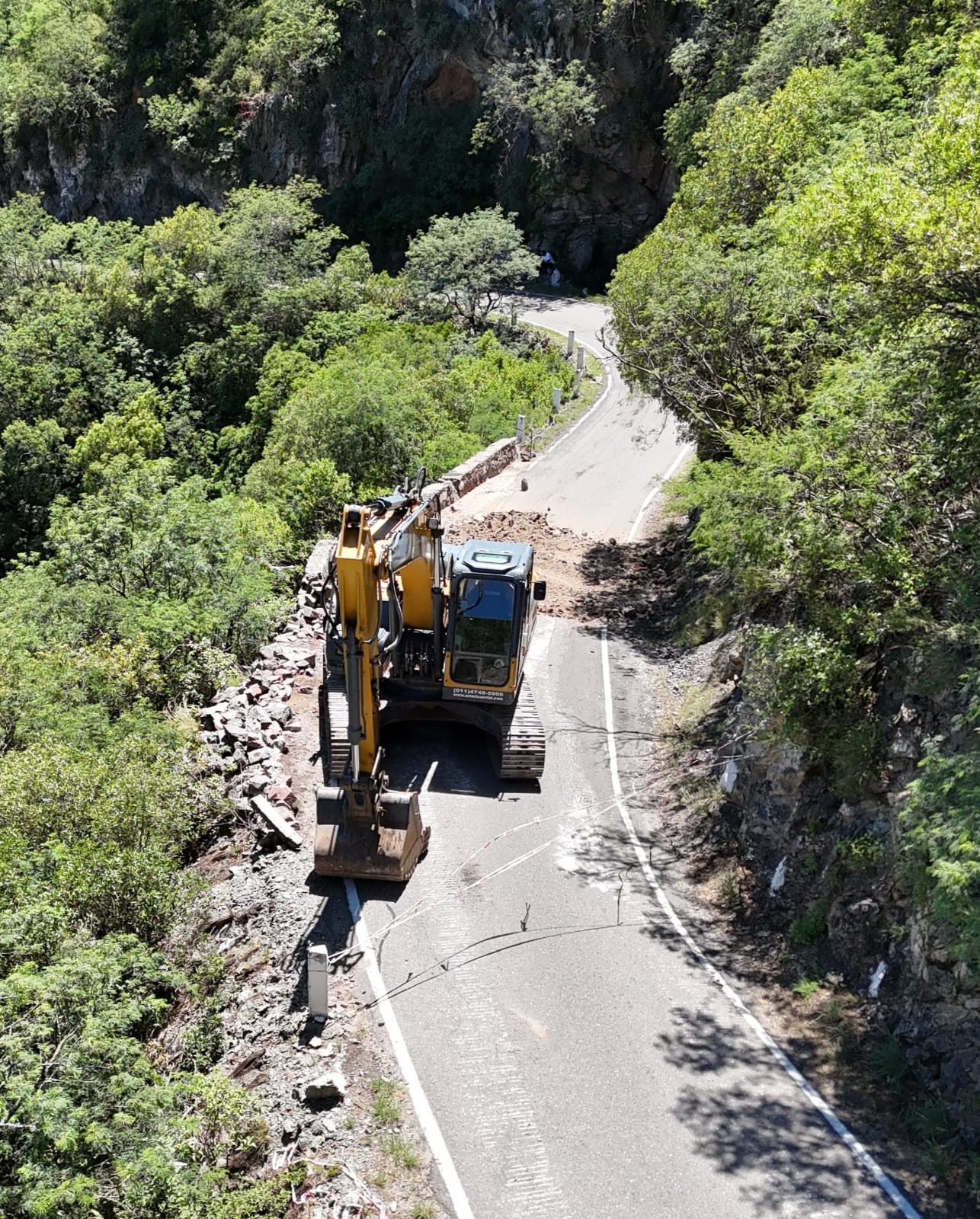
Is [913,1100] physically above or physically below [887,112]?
below

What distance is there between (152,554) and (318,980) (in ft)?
49.5

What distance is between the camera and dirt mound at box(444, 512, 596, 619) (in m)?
22.8

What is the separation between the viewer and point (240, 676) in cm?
1970

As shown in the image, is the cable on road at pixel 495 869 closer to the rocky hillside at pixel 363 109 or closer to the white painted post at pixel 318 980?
the white painted post at pixel 318 980

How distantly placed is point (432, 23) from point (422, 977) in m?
56.7

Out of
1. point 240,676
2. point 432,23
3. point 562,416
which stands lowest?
point 240,676

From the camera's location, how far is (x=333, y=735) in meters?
14.8

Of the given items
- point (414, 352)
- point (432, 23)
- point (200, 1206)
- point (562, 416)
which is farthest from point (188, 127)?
point (200, 1206)

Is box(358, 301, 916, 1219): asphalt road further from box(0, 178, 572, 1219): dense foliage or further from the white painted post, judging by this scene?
box(0, 178, 572, 1219): dense foliage

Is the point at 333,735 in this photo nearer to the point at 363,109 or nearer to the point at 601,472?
the point at 601,472

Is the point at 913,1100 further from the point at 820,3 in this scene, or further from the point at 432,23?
the point at 432,23

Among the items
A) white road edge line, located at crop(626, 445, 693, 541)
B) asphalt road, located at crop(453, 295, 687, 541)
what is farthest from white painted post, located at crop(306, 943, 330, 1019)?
white road edge line, located at crop(626, 445, 693, 541)

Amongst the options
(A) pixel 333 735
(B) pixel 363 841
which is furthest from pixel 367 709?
(A) pixel 333 735

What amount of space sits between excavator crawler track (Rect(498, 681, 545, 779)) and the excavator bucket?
103 inches
